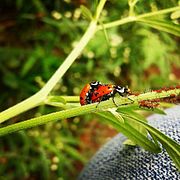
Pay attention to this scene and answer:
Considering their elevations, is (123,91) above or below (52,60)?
below

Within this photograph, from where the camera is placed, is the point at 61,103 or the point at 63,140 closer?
the point at 61,103

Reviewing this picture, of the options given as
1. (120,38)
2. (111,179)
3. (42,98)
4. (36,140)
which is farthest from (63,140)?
(42,98)

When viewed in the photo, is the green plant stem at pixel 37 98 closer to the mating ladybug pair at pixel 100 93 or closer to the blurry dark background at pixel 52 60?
the mating ladybug pair at pixel 100 93

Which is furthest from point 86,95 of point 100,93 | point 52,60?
point 52,60

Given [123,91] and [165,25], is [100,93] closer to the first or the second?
[123,91]

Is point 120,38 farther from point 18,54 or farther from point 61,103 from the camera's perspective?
point 61,103

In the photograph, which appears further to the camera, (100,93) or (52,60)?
(52,60)

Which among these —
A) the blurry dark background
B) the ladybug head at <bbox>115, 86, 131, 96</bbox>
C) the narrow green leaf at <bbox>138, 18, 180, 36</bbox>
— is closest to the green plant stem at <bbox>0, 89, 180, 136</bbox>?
the ladybug head at <bbox>115, 86, 131, 96</bbox>

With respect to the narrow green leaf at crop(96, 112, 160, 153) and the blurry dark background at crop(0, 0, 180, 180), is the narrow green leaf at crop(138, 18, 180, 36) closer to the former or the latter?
the narrow green leaf at crop(96, 112, 160, 153)
